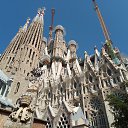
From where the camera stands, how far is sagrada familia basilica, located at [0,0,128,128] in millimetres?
15409

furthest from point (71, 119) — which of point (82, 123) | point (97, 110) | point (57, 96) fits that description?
point (57, 96)

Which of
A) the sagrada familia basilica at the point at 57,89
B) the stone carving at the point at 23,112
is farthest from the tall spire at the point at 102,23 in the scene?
the stone carving at the point at 23,112

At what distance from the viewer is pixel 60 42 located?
39281mm

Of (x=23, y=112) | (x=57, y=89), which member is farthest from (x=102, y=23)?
(x=23, y=112)

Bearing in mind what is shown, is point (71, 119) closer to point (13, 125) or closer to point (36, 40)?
point (13, 125)

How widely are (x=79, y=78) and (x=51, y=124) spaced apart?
279 inches

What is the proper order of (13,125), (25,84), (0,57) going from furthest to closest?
1. (0,57)
2. (25,84)
3. (13,125)

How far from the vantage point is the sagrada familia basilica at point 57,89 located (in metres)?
15.4

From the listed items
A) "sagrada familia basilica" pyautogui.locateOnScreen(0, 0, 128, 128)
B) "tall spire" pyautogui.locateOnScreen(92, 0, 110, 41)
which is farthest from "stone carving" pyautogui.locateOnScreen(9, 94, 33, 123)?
"tall spire" pyautogui.locateOnScreen(92, 0, 110, 41)

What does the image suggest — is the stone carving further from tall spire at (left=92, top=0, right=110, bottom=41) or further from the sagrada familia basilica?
tall spire at (left=92, top=0, right=110, bottom=41)

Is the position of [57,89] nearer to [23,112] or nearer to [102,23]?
[23,112]

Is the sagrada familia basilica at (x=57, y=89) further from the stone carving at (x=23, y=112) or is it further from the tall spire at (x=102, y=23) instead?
the tall spire at (x=102, y=23)

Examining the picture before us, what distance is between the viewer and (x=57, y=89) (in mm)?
23922

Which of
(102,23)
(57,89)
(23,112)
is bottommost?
(23,112)
